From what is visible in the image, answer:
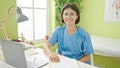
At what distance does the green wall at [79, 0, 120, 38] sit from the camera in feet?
9.33

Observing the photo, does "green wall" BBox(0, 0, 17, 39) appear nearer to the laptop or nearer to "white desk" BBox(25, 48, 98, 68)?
"white desk" BBox(25, 48, 98, 68)

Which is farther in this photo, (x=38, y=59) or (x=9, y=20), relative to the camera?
(x=9, y=20)

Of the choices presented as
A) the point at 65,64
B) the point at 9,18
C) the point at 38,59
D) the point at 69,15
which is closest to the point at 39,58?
the point at 38,59

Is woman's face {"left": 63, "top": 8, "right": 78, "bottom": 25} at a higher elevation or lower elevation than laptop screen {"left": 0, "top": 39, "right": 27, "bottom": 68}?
higher

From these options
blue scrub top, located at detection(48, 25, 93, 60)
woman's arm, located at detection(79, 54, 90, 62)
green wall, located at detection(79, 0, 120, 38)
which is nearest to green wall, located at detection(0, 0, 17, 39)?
blue scrub top, located at detection(48, 25, 93, 60)

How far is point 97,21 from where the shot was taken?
3.02 m

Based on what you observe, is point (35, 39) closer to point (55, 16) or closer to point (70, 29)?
point (55, 16)

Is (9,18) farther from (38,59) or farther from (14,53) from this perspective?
(14,53)

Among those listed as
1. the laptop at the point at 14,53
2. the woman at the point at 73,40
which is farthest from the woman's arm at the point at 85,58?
the laptop at the point at 14,53

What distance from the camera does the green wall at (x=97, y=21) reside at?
9.33 feet

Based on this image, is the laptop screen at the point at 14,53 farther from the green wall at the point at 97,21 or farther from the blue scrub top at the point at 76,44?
the green wall at the point at 97,21

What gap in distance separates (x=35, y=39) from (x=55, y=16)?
57cm

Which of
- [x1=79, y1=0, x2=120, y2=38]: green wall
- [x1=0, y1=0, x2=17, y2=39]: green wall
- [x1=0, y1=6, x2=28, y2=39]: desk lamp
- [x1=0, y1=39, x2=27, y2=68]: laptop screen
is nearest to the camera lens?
[x1=0, y1=39, x2=27, y2=68]: laptop screen

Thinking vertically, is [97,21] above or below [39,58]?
above
